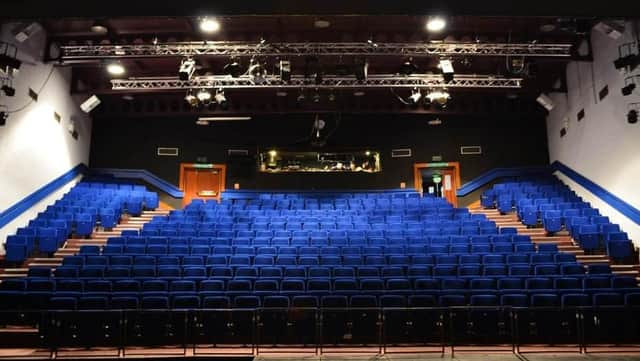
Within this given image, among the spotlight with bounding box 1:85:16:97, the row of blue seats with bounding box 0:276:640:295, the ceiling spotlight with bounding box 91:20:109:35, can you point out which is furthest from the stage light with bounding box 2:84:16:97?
the row of blue seats with bounding box 0:276:640:295

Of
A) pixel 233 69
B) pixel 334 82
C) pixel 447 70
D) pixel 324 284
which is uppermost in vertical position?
pixel 334 82

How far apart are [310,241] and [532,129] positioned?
8160mm

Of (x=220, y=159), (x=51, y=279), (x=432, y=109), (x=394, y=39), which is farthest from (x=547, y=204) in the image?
(x=51, y=279)

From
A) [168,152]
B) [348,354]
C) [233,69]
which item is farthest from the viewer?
[168,152]

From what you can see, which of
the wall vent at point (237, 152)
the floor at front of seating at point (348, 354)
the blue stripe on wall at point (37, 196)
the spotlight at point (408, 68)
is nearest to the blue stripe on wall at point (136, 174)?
the blue stripe on wall at point (37, 196)

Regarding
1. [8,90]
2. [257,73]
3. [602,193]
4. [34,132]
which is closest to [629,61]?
[602,193]

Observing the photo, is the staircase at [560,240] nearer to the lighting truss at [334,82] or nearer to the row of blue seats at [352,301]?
the row of blue seats at [352,301]

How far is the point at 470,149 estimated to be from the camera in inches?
506

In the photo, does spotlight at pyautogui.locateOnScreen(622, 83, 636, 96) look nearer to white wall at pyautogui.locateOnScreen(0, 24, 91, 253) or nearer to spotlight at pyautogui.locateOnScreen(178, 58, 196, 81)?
spotlight at pyautogui.locateOnScreen(178, 58, 196, 81)

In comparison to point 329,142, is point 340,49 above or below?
above

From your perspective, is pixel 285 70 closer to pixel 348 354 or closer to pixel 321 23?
pixel 321 23

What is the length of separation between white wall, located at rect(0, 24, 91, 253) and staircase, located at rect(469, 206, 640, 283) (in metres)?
10.6

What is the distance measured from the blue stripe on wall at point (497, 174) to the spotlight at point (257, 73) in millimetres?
6642

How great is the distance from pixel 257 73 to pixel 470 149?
7059mm
